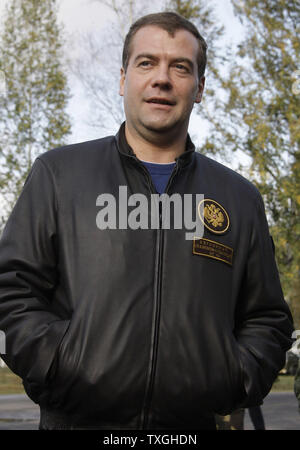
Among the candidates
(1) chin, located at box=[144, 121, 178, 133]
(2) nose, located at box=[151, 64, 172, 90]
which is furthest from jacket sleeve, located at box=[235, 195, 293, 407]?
(2) nose, located at box=[151, 64, 172, 90]

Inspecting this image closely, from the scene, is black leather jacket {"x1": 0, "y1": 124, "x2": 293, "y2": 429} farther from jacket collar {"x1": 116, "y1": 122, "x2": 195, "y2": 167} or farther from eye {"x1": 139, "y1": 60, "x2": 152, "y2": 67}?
eye {"x1": 139, "y1": 60, "x2": 152, "y2": 67}

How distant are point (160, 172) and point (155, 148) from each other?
103 mm

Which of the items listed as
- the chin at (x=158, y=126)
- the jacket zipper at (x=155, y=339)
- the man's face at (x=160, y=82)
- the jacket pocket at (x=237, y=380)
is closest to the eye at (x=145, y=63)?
the man's face at (x=160, y=82)

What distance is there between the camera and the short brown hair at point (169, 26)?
2.37m

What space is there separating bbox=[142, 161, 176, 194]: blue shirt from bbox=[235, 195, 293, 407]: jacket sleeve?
1.15 feet

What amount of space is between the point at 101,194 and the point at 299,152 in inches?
491

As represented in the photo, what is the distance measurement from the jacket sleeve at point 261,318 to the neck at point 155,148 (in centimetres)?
37

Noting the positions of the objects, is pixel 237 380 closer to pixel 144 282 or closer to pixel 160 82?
pixel 144 282

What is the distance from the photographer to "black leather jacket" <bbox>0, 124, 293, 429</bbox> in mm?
1961

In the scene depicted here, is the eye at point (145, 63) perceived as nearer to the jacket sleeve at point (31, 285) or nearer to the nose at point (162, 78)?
the nose at point (162, 78)

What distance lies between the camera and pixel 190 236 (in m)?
2.18

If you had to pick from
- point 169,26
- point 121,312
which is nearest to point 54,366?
point 121,312

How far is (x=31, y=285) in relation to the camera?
2082mm

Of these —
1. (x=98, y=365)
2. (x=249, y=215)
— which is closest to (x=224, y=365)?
(x=98, y=365)
